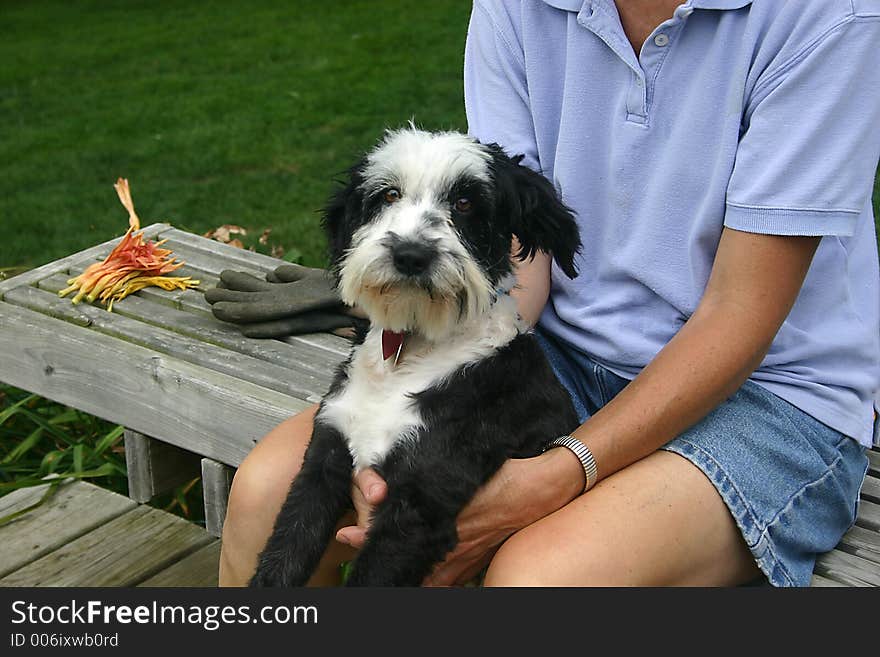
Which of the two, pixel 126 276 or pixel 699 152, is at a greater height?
pixel 699 152

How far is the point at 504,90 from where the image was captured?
7.95 feet

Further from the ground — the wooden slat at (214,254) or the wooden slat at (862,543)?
the wooden slat at (862,543)

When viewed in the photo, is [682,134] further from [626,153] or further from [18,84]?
[18,84]

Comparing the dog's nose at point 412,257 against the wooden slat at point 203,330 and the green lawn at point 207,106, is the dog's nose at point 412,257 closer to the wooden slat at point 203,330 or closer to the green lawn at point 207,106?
the wooden slat at point 203,330

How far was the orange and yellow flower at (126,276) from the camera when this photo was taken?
3518mm

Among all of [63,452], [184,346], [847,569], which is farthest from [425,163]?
[63,452]

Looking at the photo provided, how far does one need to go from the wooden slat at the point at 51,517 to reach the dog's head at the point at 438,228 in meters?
1.54

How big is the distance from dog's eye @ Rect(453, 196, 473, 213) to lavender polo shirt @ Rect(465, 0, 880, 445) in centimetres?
30

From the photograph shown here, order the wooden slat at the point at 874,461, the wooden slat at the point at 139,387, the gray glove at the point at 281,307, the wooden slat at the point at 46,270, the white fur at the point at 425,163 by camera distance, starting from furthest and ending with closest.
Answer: the wooden slat at the point at 46,270 → the gray glove at the point at 281,307 → the wooden slat at the point at 139,387 → the wooden slat at the point at 874,461 → the white fur at the point at 425,163

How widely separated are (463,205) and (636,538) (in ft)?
2.21

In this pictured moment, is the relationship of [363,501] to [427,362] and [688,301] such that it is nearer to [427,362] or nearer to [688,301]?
[427,362]

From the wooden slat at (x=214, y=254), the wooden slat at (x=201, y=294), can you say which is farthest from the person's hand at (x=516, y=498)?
the wooden slat at (x=214, y=254)

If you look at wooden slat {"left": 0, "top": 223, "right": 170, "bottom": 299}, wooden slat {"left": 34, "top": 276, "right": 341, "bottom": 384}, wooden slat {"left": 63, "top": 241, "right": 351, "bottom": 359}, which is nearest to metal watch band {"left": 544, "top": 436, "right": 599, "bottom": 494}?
wooden slat {"left": 34, "top": 276, "right": 341, "bottom": 384}

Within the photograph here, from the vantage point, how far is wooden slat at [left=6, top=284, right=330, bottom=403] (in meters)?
3.00
